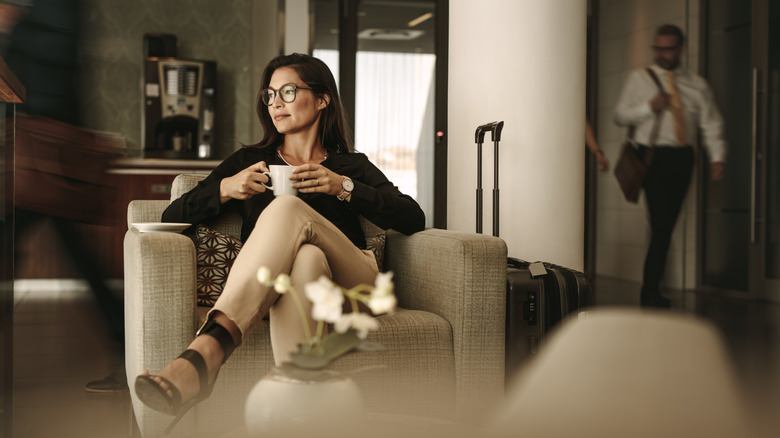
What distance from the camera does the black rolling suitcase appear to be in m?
2.03

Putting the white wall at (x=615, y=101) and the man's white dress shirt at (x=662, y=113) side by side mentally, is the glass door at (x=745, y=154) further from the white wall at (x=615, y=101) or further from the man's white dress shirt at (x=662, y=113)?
the man's white dress shirt at (x=662, y=113)

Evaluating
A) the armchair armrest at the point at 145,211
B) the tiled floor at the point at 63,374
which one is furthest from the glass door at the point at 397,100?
the armchair armrest at the point at 145,211

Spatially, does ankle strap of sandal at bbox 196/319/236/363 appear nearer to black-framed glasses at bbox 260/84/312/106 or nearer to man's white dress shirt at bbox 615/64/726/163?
black-framed glasses at bbox 260/84/312/106

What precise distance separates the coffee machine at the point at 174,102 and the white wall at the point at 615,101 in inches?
134

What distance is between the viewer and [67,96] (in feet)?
8.54

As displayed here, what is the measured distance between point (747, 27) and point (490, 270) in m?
4.19

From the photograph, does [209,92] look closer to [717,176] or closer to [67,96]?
[67,96]

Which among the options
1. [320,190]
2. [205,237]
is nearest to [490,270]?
[320,190]

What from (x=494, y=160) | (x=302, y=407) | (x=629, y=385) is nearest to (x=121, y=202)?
(x=494, y=160)

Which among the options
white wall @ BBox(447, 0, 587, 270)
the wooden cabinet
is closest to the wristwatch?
white wall @ BBox(447, 0, 587, 270)

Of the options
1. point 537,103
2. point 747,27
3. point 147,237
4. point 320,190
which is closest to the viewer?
point 147,237

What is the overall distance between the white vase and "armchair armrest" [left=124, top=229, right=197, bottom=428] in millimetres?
833

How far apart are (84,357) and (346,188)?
63.0 inches

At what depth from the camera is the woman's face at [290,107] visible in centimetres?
235
